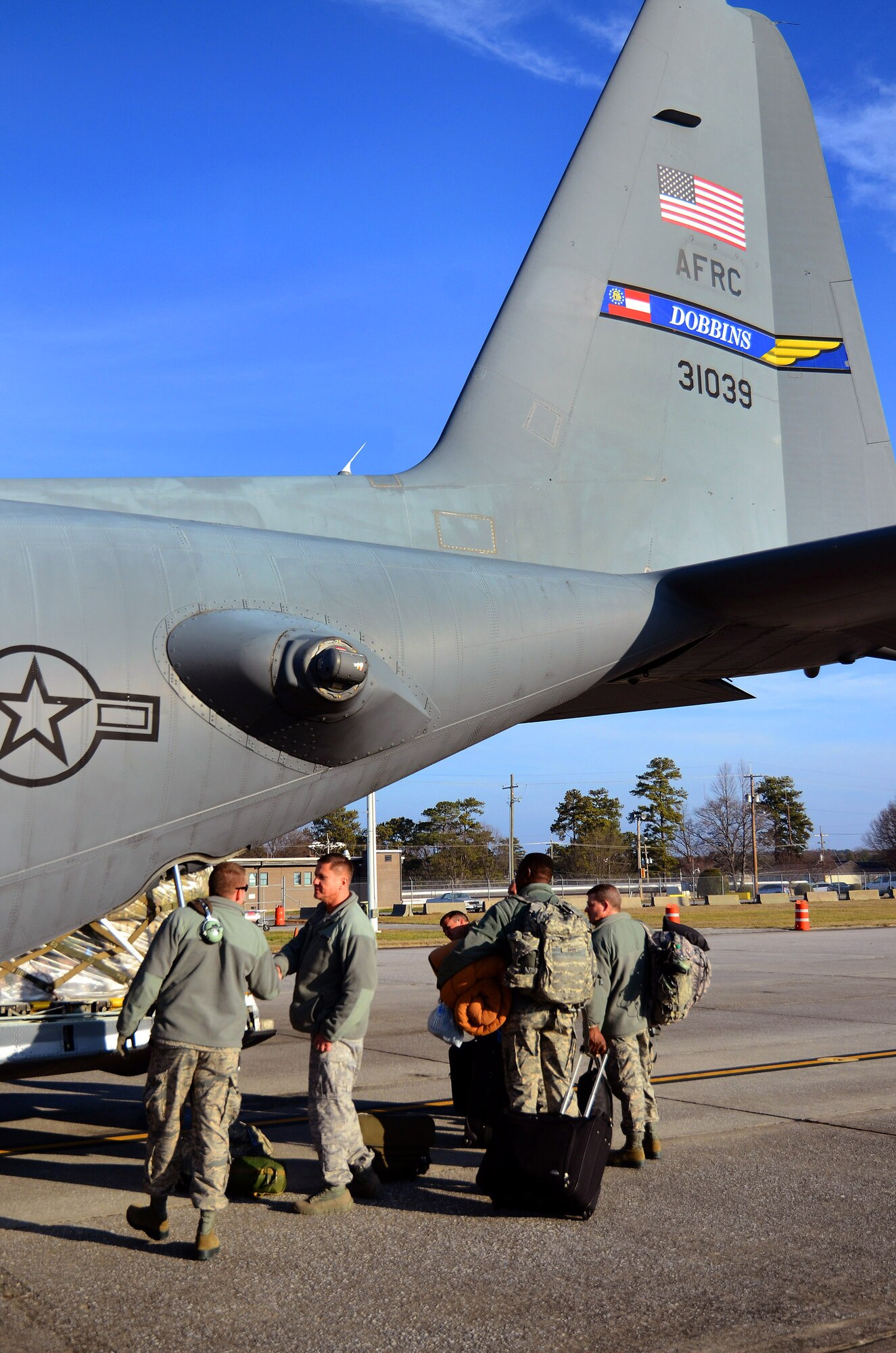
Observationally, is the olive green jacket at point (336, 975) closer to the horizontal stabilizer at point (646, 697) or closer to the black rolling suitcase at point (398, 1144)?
the black rolling suitcase at point (398, 1144)

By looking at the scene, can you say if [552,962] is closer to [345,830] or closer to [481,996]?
[481,996]

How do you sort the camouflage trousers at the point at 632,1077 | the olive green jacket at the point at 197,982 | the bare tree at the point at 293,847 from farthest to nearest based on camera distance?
the bare tree at the point at 293,847 < the camouflage trousers at the point at 632,1077 < the olive green jacket at the point at 197,982

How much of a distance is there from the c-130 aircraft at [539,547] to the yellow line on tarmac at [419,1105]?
268cm

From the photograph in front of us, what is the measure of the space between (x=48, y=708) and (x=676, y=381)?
6261 millimetres

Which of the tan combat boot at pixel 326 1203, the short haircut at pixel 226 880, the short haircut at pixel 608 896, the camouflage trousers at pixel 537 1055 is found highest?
the short haircut at pixel 226 880

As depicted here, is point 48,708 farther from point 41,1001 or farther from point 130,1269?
point 41,1001

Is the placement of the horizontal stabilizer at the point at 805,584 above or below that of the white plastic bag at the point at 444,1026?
above

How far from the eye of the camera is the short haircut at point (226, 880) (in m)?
5.82

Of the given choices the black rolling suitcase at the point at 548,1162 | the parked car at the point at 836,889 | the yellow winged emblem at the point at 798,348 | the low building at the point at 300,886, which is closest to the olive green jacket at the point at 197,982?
the black rolling suitcase at the point at 548,1162

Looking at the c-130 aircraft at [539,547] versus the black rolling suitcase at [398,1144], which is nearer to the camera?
the c-130 aircraft at [539,547]

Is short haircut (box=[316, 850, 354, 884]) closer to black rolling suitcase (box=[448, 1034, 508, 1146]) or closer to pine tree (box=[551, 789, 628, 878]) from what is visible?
black rolling suitcase (box=[448, 1034, 508, 1146])

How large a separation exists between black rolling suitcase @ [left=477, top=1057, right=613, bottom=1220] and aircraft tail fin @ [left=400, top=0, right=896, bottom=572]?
398 centimetres

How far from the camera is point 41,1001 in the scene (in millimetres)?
7441

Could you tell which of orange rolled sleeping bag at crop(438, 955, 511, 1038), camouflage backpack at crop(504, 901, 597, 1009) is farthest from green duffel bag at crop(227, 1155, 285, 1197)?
camouflage backpack at crop(504, 901, 597, 1009)
